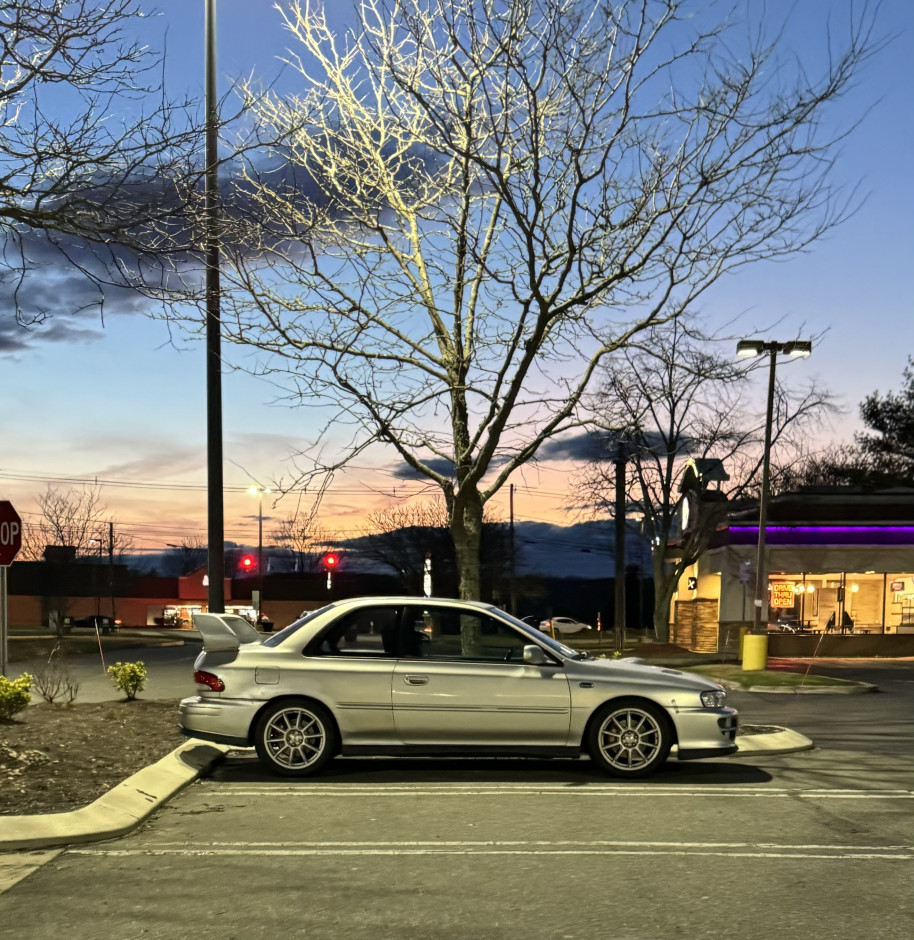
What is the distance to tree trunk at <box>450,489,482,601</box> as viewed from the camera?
48.1 ft

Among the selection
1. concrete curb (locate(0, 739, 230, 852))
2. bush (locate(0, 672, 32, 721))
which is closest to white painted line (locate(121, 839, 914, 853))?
concrete curb (locate(0, 739, 230, 852))

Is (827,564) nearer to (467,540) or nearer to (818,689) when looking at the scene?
(818,689)

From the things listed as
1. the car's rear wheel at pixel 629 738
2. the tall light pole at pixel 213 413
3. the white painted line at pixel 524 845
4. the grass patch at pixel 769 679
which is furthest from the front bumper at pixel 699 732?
the grass patch at pixel 769 679

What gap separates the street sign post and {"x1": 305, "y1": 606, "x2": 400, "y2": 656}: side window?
3612 millimetres

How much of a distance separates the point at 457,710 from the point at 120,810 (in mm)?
3002

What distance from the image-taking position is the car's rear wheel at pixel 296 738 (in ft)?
31.7

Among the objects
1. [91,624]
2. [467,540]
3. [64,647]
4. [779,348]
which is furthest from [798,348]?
[91,624]

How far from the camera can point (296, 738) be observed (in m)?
9.68

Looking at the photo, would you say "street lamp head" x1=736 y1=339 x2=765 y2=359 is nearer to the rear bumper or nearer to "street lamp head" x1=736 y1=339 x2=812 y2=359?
"street lamp head" x1=736 y1=339 x2=812 y2=359

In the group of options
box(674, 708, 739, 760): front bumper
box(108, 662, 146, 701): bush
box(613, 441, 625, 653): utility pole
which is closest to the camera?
box(674, 708, 739, 760): front bumper

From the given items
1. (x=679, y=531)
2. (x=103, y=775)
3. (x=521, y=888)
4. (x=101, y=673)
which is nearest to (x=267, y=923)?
(x=521, y=888)

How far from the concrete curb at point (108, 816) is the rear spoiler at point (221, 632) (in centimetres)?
107

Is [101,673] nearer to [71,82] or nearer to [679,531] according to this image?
[71,82]

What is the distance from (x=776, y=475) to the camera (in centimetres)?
4578
